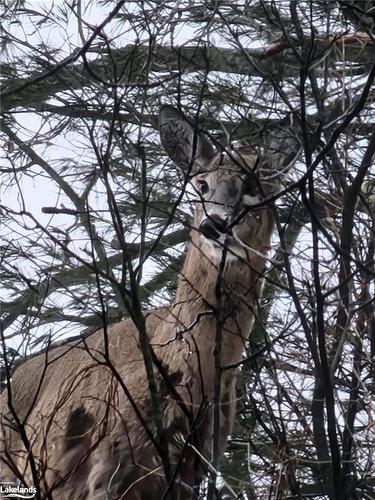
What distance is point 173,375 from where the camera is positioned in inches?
227

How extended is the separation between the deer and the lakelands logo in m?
0.12

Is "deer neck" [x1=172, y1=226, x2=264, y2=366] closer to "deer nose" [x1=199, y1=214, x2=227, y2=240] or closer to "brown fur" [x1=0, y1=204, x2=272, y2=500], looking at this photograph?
"brown fur" [x1=0, y1=204, x2=272, y2=500]

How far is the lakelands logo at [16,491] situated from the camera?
4309 millimetres

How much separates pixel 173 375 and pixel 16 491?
4.54ft

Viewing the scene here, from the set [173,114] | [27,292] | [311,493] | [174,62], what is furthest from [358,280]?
[27,292]

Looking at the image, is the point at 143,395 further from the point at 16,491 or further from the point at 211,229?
the point at 16,491

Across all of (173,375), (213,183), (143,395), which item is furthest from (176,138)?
(143,395)

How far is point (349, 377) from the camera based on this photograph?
18.5 ft

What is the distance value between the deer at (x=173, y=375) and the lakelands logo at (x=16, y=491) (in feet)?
0.38

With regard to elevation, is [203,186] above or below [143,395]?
above

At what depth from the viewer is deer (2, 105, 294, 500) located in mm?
5262

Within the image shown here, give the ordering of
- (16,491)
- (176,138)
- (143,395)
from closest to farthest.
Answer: (16,491), (143,395), (176,138)

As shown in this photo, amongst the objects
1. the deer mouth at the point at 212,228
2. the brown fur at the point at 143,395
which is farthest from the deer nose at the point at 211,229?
the brown fur at the point at 143,395

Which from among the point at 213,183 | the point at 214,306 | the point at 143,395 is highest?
the point at 213,183
